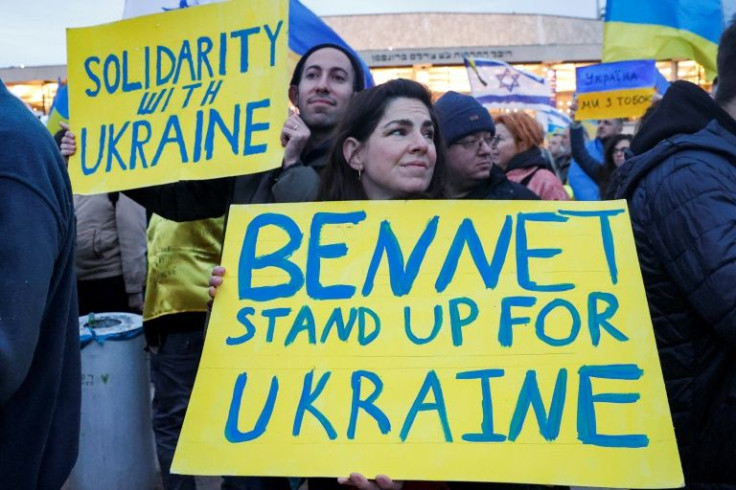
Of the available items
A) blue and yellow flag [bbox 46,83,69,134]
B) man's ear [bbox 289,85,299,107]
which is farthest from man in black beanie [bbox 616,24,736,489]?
blue and yellow flag [bbox 46,83,69,134]

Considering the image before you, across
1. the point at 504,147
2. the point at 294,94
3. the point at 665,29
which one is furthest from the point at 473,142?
the point at 665,29

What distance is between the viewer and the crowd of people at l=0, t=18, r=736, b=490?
1.42 metres

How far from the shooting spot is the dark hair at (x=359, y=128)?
7.18 feet

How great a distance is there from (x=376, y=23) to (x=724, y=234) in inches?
1574

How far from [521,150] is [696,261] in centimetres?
341

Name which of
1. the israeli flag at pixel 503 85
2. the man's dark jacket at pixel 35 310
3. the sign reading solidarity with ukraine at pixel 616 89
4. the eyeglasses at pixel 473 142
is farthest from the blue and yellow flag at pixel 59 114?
the israeli flag at pixel 503 85

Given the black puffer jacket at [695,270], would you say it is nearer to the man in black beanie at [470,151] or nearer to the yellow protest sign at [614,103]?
the man in black beanie at [470,151]

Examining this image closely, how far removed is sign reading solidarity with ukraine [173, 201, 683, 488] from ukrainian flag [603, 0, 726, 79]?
3.94 meters

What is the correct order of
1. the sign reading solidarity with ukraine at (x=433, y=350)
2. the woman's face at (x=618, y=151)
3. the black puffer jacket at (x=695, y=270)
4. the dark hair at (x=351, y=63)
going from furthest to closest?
the woman's face at (x=618, y=151)
the dark hair at (x=351, y=63)
the black puffer jacket at (x=695, y=270)
the sign reading solidarity with ukraine at (x=433, y=350)

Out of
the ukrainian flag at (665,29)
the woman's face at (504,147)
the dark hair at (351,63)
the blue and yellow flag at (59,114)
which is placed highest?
the ukrainian flag at (665,29)

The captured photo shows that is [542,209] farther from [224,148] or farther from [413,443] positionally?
[224,148]

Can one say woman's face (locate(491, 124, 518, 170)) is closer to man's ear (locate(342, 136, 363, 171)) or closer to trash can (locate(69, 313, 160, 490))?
trash can (locate(69, 313, 160, 490))

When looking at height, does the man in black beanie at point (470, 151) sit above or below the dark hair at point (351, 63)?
below

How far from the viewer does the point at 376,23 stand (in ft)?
132
